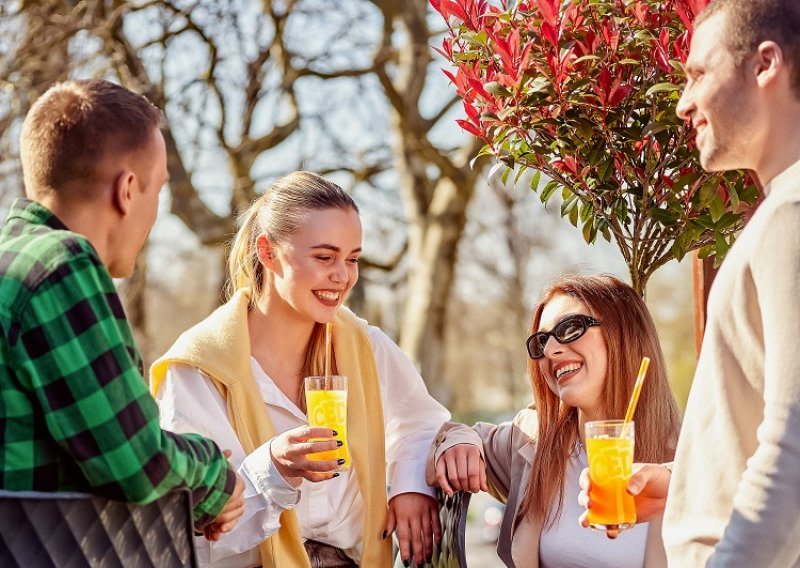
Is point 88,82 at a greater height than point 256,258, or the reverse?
point 88,82

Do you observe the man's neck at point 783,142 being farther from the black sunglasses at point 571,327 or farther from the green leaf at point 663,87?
the black sunglasses at point 571,327

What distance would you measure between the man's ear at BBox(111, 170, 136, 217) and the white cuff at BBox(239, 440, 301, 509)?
0.99m

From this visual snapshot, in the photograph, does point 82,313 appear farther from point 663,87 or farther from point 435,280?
point 435,280

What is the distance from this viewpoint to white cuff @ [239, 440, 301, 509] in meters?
2.78

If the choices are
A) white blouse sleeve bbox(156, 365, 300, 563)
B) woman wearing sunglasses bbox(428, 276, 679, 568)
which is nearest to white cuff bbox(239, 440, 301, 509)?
white blouse sleeve bbox(156, 365, 300, 563)

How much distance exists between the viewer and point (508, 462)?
3.24 metres

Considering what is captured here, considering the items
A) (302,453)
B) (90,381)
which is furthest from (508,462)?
(90,381)

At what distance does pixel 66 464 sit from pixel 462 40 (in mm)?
1535

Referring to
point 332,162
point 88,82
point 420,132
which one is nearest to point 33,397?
point 88,82

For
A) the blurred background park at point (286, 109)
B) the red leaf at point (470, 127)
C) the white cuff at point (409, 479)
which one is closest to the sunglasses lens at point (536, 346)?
the white cuff at point (409, 479)

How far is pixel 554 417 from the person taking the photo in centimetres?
312

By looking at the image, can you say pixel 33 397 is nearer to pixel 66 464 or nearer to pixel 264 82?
pixel 66 464

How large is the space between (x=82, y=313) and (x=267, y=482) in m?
1.09

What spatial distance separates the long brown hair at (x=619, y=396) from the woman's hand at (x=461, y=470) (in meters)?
0.15
